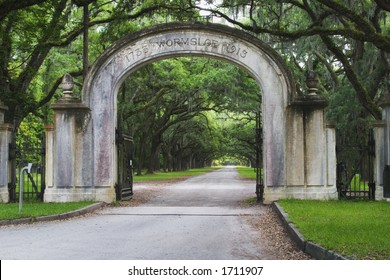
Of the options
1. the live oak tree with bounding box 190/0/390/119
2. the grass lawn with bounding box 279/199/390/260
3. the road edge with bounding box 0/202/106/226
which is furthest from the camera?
the live oak tree with bounding box 190/0/390/119

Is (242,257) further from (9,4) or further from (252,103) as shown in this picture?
(252,103)

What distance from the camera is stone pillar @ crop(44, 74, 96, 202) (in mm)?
14703

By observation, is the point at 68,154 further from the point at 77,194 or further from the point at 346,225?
the point at 346,225

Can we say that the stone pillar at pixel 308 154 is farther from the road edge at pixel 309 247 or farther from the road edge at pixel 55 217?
the road edge at pixel 55 217

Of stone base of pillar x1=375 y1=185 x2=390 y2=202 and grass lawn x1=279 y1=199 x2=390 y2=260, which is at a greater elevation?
stone base of pillar x1=375 y1=185 x2=390 y2=202

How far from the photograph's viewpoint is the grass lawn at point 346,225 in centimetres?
675

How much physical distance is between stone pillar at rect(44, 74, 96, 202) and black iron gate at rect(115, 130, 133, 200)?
1.11 meters

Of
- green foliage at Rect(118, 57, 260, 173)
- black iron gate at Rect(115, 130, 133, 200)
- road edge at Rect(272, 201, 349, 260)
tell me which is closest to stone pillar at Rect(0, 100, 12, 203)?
black iron gate at Rect(115, 130, 133, 200)

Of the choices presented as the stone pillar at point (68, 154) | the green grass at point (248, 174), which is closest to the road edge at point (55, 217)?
the stone pillar at point (68, 154)

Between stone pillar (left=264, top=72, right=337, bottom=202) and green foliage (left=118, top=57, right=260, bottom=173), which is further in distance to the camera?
green foliage (left=118, top=57, right=260, bottom=173)

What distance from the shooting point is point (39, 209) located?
1245 centimetres

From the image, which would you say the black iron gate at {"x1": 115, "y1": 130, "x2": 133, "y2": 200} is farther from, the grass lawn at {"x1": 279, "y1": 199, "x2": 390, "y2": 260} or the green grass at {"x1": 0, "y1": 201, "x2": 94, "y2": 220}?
the grass lawn at {"x1": 279, "y1": 199, "x2": 390, "y2": 260}

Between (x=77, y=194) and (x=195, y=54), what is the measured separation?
541 cm

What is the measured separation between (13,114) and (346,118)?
13.3 meters
